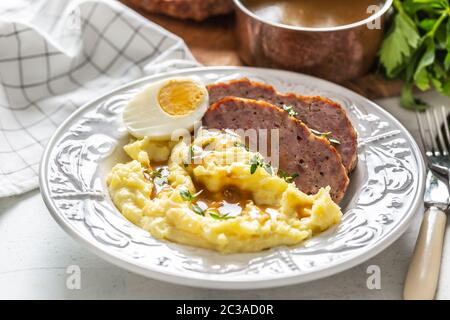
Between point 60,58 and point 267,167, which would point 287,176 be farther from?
point 60,58

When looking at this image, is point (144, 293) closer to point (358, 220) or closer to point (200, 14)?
point (358, 220)

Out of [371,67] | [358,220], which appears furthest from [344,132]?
[371,67]

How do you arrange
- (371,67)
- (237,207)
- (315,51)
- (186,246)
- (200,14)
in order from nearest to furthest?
(186,246) < (237,207) < (315,51) < (371,67) < (200,14)

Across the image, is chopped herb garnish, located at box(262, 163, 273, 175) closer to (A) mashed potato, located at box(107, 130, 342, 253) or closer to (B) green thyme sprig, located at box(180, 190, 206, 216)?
(A) mashed potato, located at box(107, 130, 342, 253)

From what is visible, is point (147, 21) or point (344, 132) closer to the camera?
point (344, 132)

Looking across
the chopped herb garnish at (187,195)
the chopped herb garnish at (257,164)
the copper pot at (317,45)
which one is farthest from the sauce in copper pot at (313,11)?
the chopped herb garnish at (187,195)

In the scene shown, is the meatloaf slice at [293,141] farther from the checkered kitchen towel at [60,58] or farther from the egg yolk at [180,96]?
the checkered kitchen towel at [60,58]

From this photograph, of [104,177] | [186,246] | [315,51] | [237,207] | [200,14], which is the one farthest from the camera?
[200,14]
